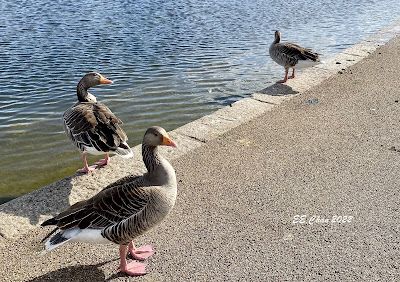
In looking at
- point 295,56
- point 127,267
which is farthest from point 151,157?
point 295,56

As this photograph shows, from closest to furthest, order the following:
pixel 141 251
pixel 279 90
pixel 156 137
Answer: pixel 156 137 < pixel 141 251 < pixel 279 90

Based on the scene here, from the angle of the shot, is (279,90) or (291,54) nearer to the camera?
(279,90)

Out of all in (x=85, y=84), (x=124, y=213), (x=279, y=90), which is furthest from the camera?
(x=279, y=90)

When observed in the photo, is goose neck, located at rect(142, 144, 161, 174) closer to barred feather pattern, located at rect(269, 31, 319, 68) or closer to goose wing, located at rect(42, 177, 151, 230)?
goose wing, located at rect(42, 177, 151, 230)

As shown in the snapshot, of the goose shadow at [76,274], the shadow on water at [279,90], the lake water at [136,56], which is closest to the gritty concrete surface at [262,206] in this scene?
the goose shadow at [76,274]

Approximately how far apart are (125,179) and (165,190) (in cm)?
51

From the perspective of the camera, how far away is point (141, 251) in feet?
16.3

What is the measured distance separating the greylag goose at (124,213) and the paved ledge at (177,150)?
4.08ft

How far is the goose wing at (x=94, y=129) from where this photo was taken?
622 cm

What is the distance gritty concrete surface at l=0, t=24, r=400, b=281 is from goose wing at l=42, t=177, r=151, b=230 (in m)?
0.62

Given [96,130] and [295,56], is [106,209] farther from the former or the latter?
[295,56]

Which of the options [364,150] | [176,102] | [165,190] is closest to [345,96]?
[364,150]

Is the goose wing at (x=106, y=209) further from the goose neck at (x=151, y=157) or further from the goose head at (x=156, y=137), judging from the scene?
the goose head at (x=156, y=137)

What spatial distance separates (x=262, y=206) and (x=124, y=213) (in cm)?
204
